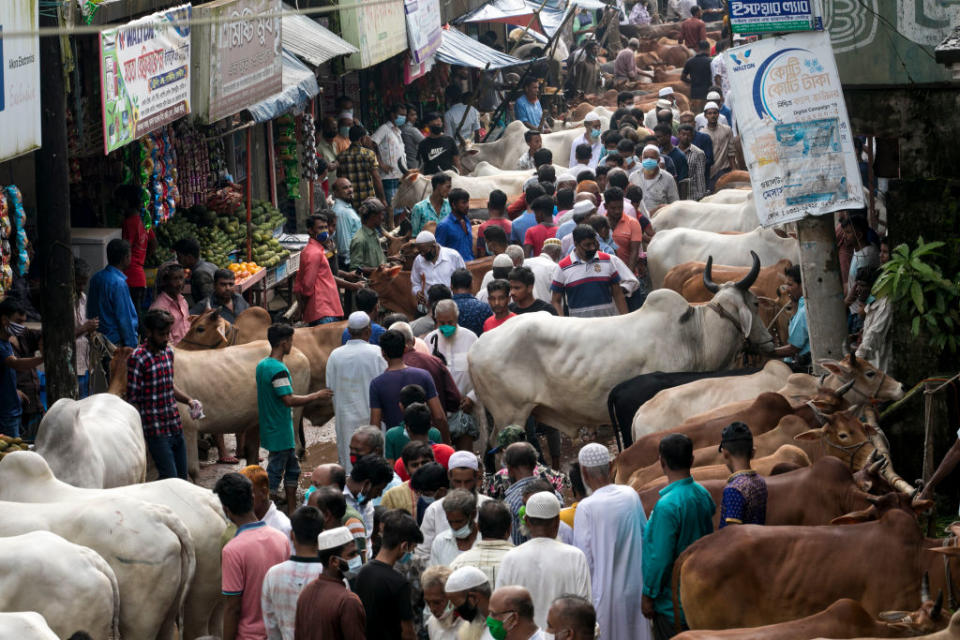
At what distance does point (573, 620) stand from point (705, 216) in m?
10.3

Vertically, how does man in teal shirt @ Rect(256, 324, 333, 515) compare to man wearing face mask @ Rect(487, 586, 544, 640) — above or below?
below

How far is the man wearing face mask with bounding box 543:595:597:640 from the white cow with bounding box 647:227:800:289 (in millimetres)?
8339

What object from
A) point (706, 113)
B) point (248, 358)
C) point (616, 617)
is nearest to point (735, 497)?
point (616, 617)

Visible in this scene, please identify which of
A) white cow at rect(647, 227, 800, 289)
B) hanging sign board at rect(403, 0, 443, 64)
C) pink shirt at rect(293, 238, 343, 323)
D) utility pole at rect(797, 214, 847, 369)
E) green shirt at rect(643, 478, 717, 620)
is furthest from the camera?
hanging sign board at rect(403, 0, 443, 64)

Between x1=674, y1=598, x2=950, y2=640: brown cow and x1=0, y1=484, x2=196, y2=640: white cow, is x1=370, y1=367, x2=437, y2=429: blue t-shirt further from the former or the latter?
x1=674, y1=598, x2=950, y2=640: brown cow

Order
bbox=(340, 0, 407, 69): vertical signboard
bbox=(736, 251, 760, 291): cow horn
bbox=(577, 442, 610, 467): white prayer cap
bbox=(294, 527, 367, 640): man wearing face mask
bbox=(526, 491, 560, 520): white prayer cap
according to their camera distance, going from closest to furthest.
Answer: bbox=(294, 527, 367, 640): man wearing face mask < bbox=(526, 491, 560, 520): white prayer cap < bbox=(577, 442, 610, 467): white prayer cap < bbox=(736, 251, 760, 291): cow horn < bbox=(340, 0, 407, 69): vertical signboard

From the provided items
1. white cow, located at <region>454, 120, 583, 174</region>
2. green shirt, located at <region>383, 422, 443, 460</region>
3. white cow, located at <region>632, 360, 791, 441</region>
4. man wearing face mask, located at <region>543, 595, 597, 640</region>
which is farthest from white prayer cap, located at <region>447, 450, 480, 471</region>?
white cow, located at <region>454, 120, 583, 174</region>

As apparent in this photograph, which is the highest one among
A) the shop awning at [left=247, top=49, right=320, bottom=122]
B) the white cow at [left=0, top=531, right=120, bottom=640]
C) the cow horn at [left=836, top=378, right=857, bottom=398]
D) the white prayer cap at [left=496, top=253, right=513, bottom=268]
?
the shop awning at [left=247, top=49, right=320, bottom=122]

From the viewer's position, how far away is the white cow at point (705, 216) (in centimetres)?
1493

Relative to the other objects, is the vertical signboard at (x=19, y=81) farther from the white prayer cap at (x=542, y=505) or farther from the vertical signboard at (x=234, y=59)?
the white prayer cap at (x=542, y=505)

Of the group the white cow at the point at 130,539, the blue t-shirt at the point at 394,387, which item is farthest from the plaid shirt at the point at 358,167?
the white cow at the point at 130,539

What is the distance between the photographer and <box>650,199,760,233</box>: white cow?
14.9 m

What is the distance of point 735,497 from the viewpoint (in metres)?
6.88

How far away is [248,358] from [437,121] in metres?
10.4
